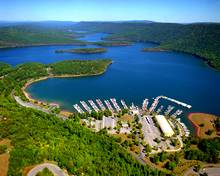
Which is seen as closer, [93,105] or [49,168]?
[49,168]

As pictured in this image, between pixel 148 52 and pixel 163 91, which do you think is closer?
pixel 163 91

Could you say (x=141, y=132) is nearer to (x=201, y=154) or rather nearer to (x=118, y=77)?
(x=201, y=154)

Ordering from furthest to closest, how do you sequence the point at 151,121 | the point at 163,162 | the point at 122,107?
the point at 122,107, the point at 151,121, the point at 163,162

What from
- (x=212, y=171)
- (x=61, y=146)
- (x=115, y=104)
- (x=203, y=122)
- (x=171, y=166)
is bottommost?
(x=212, y=171)

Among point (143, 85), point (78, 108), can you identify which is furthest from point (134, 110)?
point (143, 85)

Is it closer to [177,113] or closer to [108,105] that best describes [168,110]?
[177,113]

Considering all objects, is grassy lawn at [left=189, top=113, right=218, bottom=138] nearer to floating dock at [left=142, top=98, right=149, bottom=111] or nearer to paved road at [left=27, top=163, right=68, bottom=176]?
floating dock at [left=142, top=98, right=149, bottom=111]

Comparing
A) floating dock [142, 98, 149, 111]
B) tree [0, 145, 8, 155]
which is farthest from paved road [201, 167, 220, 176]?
tree [0, 145, 8, 155]

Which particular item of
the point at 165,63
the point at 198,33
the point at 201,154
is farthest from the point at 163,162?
the point at 198,33
